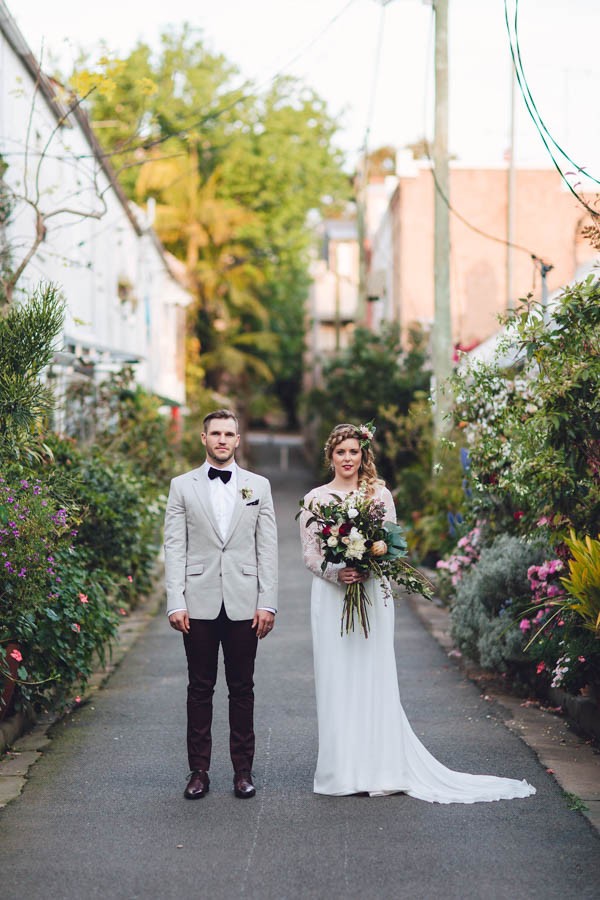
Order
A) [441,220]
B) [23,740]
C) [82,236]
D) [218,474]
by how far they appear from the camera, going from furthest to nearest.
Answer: [82,236]
[441,220]
[23,740]
[218,474]

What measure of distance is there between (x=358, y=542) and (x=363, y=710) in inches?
36.8

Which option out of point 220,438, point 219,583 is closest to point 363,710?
point 219,583

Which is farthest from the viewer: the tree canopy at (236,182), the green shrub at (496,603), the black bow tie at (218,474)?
the tree canopy at (236,182)

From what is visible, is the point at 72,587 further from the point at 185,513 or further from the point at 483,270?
the point at 483,270

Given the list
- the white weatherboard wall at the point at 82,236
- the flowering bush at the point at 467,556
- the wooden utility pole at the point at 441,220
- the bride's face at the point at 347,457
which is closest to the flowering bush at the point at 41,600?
the bride's face at the point at 347,457

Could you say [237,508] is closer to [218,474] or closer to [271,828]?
[218,474]

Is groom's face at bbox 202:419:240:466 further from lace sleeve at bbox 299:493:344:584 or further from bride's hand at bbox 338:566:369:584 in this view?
bride's hand at bbox 338:566:369:584

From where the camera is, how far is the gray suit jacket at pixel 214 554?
6.36 m

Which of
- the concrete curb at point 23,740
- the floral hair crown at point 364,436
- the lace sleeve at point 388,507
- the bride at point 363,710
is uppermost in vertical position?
the floral hair crown at point 364,436

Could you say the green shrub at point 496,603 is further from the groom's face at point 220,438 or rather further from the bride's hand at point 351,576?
the groom's face at point 220,438

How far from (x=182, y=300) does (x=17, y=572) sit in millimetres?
25252

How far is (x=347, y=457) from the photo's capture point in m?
6.62

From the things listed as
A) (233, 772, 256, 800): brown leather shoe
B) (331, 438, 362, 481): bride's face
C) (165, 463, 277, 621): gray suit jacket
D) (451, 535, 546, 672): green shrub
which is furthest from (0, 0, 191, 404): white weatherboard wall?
(233, 772, 256, 800): brown leather shoe

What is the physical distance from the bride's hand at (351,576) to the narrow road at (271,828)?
1.17 metres
